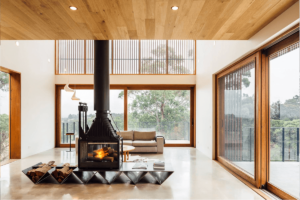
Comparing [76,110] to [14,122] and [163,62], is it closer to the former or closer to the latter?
[14,122]

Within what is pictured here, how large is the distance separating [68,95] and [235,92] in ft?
19.6

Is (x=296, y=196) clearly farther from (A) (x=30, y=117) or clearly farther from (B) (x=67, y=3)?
(A) (x=30, y=117)

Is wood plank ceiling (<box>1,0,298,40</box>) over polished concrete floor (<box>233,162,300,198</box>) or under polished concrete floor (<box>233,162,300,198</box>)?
over

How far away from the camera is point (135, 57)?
827 cm

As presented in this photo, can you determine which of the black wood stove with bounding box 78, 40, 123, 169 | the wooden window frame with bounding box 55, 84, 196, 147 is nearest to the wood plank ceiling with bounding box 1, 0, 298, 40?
the black wood stove with bounding box 78, 40, 123, 169

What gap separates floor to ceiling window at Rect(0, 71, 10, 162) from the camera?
5602mm

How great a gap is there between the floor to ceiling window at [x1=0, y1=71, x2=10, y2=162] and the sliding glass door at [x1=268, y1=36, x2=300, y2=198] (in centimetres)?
602

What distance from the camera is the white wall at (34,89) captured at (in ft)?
19.3

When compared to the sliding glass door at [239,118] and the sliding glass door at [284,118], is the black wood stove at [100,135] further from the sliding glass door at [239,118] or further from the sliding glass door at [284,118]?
the sliding glass door at [284,118]

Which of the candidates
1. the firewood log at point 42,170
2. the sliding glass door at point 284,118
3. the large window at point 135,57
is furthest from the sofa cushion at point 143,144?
the sliding glass door at point 284,118

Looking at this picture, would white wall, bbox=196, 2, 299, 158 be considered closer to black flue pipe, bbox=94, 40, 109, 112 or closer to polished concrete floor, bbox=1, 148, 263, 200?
polished concrete floor, bbox=1, 148, 263, 200

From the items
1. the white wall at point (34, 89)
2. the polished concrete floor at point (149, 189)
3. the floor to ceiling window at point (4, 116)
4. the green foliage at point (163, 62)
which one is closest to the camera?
the polished concrete floor at point (149, 189)

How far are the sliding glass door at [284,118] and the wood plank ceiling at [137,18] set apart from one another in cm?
63

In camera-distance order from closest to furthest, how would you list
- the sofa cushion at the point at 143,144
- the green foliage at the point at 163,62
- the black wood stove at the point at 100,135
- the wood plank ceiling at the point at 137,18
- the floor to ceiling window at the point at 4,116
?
the wood plank ceiling at the point at 137,18, the black wood stove at the point at 100,135, the floor to ceiling window at the point at 4,116, the sofa cushion at the point at 143,144, the green foliage at the point at 163,62
